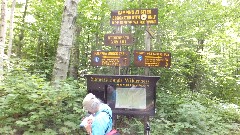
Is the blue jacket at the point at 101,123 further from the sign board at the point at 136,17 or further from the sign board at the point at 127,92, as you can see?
the sign board at the point at 136,17

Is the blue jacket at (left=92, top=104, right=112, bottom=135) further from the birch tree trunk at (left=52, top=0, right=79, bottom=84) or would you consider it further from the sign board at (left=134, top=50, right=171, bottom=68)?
the birch tree trunk at (left=52, top=0, right=79, bottom=84)

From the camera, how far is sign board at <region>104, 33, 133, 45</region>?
6.74 metres

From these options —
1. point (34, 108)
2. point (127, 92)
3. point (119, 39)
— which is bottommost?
point (34, 108)

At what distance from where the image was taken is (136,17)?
670 cm

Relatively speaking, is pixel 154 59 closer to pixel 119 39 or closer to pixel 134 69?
pixel 119 39

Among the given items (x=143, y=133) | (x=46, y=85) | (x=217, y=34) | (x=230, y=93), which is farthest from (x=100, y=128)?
(x=230, y=93)

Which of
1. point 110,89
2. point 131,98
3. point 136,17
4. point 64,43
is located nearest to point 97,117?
point 131,98

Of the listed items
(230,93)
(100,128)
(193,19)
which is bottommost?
(230,93)

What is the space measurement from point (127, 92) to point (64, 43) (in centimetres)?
213

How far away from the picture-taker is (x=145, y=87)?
599 cm

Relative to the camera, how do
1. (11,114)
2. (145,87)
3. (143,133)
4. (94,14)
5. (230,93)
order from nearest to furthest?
(11,114), (145,87), (143,133), (94,14), (230,93)

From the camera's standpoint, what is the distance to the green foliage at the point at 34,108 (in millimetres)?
5359

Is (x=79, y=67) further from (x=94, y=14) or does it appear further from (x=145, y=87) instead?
(x=145, y=87)

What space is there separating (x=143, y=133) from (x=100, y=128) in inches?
147
